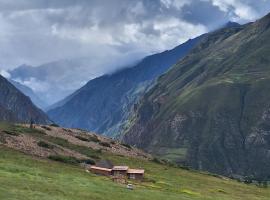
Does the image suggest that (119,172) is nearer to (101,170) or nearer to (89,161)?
(101,170)

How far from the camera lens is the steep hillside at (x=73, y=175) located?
2270 inches

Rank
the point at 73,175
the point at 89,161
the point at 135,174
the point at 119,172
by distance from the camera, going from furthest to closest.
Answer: the point at 89,161 < the point at 119,172 < the point at 135,174 < the point at 73,175

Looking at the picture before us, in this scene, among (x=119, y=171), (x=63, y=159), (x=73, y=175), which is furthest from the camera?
(x=119, y=171)

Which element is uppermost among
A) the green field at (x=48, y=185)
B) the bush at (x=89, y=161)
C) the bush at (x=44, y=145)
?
the bush at (x=44, y=145)

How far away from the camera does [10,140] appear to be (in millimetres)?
103062

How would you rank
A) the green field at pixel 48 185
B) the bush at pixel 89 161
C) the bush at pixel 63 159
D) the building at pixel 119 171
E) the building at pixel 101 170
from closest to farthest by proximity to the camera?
the green field at pixel 48 185 → the bush at pixel 63 159 → the building at pixel 101 170 → the building at pixel 119 171 → the bush at pixel 89 161

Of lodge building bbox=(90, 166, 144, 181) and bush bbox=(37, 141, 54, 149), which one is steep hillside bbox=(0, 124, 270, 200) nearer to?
bush bbox=(37, 141, 54, 149)

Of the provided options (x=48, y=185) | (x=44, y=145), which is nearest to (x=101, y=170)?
(x=44, y=145)

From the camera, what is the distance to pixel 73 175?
77.0m

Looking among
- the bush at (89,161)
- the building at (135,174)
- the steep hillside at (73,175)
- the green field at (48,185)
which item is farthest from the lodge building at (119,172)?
the bush at (89,161)

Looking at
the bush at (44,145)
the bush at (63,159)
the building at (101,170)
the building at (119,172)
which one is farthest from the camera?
the bush at (44,145)

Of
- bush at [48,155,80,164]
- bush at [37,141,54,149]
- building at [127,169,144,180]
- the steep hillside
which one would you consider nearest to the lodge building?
building at [127,169,144,180]

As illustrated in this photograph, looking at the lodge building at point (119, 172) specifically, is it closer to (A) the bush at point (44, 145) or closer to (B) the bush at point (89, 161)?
(B) the bush at point (89, 161)

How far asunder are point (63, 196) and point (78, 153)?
213 feet
